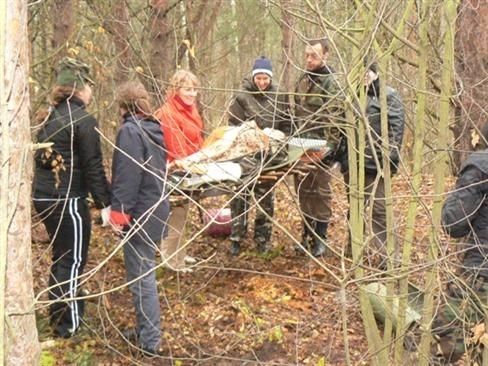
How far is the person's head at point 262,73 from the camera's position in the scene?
6.10 meters

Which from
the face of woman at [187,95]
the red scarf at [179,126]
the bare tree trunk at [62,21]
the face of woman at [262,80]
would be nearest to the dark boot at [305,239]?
the face of woman at [262,80]

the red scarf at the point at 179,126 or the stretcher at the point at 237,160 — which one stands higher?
the red scarf at the point at 179,126

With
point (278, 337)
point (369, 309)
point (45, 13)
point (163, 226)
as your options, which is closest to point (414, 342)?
point (369, 309)

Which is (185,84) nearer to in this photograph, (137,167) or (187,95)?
(187,95)

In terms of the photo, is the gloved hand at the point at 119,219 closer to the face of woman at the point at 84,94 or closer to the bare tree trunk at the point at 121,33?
the face of woman at the point at 84,94

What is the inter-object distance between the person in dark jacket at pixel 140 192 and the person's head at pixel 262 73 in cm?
155

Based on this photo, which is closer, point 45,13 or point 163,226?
point 163,226

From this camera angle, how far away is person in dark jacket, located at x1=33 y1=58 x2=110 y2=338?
187 inches

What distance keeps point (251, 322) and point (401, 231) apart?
1.40 meters

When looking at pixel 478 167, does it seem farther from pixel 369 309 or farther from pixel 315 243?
pixel 315 243

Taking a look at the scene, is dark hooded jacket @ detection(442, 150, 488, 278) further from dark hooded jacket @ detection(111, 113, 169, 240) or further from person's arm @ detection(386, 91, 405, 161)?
dark hooded jacket @ detection(111, 113, 169, 240)

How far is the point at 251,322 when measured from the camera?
542 centimetres

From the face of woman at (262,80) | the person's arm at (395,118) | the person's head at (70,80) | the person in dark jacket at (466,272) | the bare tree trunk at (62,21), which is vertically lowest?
the person in dark jacket at (466,272)

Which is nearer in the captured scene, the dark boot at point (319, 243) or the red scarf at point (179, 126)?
the red scarf at point (179, 126)
